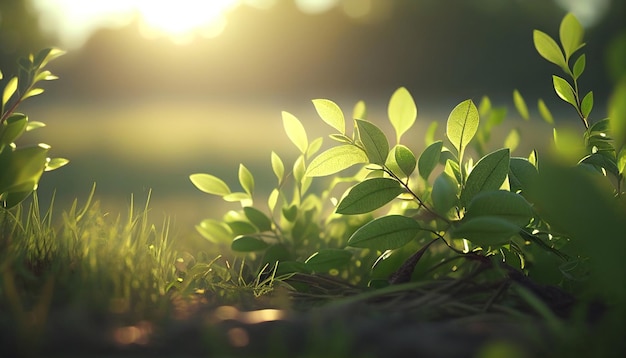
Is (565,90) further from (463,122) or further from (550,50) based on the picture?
(463,122)

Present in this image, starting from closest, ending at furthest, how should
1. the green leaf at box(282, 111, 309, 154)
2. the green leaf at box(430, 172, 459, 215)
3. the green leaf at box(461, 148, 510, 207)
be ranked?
1. the green leaf at box(430, 172, 459, 215)
2. the green leaf at box(461, 148, 510, 207)
3. the green leaf at box(282, 111, 309, 154)

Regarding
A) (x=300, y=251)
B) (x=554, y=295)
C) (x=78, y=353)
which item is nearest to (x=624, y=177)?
(x=554, y=295)

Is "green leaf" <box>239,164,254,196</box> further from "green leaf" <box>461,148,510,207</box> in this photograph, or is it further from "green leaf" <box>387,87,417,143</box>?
"green leaf" <box>461,148,510,207</box>

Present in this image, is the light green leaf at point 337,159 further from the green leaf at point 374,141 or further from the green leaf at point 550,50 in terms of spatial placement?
the green leaf at point 550,50

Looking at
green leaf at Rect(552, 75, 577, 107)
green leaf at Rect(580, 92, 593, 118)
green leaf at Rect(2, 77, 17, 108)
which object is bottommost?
green leaf at Rect(580, 92, 593, 118)

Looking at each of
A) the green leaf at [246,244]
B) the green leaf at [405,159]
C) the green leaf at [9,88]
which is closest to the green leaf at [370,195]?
the green leaf at [405,159]

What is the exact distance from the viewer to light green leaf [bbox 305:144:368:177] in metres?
0.71

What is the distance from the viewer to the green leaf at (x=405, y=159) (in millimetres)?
670

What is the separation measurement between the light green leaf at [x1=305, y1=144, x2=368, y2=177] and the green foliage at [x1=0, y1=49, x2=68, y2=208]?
0.29 meters

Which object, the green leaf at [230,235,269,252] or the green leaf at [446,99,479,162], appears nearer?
the green leaf at [446,99,479,162]

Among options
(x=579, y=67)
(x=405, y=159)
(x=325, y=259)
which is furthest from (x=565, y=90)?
(x=325, y=259)

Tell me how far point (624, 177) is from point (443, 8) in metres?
17.0

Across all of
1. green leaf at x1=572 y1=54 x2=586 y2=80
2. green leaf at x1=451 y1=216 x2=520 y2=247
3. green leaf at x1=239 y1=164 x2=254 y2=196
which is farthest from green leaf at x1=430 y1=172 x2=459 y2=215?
green leaf at x1=239 y1=164 x2=254 y2=196

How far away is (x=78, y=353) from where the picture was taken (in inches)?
17.3
